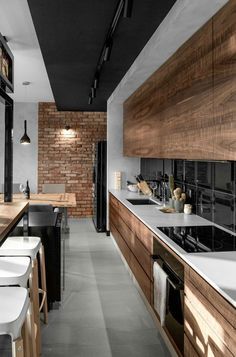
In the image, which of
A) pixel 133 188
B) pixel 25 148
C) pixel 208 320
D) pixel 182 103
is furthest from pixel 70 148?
pixel 208 320

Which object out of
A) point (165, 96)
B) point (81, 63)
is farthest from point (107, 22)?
point (81, 63)

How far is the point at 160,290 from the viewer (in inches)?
104

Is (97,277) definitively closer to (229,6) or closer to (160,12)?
(160,12)

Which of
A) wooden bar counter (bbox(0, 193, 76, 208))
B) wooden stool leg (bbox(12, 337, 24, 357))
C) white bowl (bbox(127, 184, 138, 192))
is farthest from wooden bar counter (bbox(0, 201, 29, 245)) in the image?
white bowl (bbox(127, 184, 138, 192))

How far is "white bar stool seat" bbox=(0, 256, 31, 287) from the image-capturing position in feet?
6.79

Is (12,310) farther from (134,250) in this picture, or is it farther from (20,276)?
(134,250)

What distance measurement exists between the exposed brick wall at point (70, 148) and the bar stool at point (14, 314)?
6800mm

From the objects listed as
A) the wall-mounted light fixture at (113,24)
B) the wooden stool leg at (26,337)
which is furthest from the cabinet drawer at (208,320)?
the wall-mounted light fixture at (113,24)

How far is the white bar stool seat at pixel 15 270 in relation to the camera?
81.5 inches

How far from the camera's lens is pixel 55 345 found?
2781 millimetres

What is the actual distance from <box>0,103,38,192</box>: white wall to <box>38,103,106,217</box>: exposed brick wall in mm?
114

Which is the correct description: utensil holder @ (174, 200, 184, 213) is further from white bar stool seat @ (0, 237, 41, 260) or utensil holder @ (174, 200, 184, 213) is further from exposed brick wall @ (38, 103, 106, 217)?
exposed brick wall @ (38, 103, 106, 217)

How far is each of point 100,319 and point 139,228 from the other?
0.91 m

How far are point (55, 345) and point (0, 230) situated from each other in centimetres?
128
